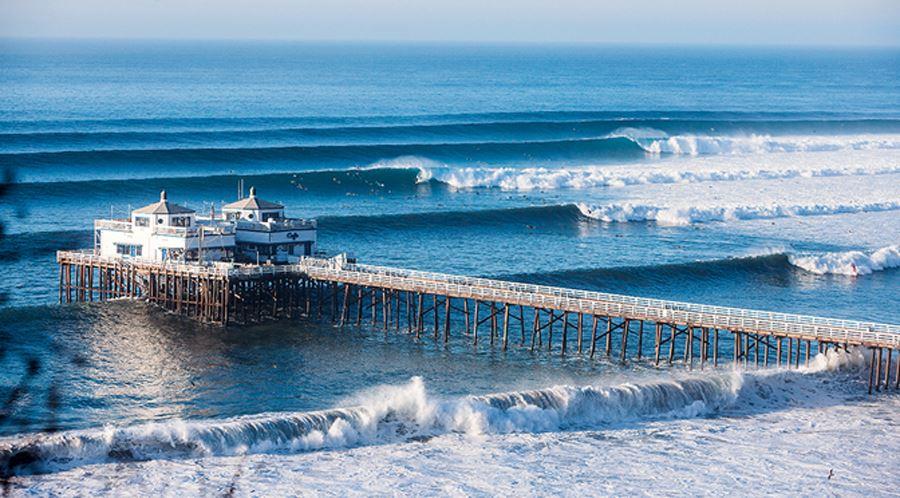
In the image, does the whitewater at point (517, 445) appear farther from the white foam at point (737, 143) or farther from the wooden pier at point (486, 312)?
the white foam at point (737, 143)

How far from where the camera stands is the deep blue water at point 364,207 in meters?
45.4

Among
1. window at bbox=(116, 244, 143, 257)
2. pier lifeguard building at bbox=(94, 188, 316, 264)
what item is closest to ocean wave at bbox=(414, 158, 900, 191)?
pier lifeguard building at bbox=(94, 188, 316, 264)

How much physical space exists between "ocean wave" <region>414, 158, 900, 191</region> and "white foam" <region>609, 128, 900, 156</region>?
39.2 feet

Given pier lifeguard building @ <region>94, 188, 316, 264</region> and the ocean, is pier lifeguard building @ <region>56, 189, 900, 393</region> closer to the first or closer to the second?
pier lifeguard building @ <region>94, 188, 316, 264</region>

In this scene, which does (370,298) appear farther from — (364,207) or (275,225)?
(364,207)

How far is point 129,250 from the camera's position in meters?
55.5

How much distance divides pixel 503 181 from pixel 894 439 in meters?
53.1

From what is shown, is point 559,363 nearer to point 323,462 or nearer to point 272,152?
point 323,462

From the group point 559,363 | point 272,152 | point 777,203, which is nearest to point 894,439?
point 559,363

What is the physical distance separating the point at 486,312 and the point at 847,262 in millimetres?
19550

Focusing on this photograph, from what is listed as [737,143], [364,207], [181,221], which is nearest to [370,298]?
[181,221]

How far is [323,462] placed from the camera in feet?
119

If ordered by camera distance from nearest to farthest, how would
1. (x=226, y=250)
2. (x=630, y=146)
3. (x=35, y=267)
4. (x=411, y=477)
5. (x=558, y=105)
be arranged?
(x=411, y=477) → (x=226, y=250) → (x=35, y=267) → (x=630, y=146) → (x=558, y=105)

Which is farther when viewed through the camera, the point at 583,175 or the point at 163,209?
the point at 583,175
